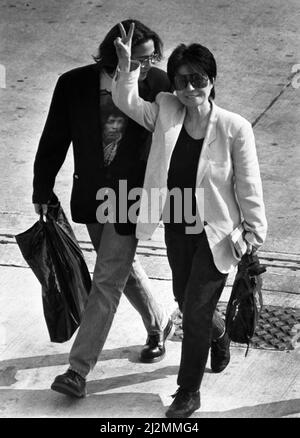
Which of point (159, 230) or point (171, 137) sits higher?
point (171, 137)

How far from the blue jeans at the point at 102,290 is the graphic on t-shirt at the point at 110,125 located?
0.36 metres

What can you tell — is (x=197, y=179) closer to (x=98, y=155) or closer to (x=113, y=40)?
(x=98, y=155)

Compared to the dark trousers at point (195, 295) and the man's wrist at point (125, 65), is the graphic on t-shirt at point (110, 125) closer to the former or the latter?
the man's wrist at point (125, 65)

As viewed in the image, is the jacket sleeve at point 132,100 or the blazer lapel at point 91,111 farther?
the blazer lapel at point 91,111

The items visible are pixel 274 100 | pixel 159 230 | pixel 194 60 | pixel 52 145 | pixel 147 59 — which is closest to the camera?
pixel 194 60

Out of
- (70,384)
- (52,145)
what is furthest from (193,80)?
(70,384)

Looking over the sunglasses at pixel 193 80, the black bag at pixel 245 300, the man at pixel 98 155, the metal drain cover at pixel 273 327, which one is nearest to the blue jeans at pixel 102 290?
the man at pixel 98 155

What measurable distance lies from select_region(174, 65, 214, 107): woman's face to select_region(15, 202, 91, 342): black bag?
1000 millimetres

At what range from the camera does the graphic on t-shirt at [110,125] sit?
19.3ft

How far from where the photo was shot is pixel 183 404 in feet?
18.9

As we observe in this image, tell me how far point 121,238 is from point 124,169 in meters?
0.33

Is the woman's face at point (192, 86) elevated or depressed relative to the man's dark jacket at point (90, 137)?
elevated

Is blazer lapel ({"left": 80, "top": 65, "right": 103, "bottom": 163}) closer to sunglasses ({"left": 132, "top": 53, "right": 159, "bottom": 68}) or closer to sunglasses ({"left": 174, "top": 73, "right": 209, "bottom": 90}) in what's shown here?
sunglasses ({"left": 132, "top": 53, "right": 159, "bottom": 68})

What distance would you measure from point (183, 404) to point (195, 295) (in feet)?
1.72
